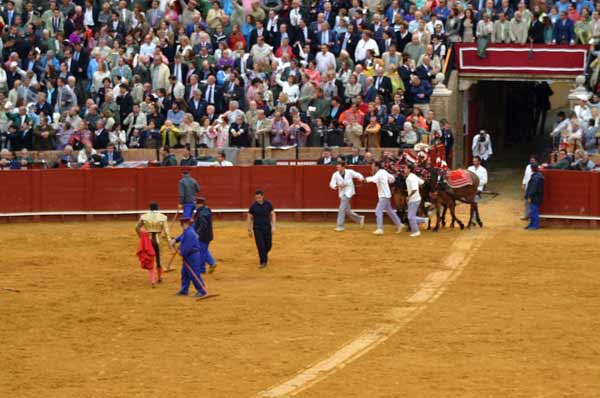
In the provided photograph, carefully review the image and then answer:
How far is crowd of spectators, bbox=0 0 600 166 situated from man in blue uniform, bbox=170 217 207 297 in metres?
9.16

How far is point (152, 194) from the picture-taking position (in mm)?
31984

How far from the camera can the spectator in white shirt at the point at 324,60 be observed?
33812mm

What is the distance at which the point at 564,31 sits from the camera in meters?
34.4

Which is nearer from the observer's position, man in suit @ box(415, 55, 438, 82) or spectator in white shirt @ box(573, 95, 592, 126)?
spectator in white shirt @ box(573, 95, 592, 126)

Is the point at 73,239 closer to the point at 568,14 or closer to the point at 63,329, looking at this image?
the point at 63,329

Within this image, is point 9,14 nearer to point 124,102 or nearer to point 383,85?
point 124,102

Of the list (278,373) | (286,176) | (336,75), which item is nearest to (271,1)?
(336,75)

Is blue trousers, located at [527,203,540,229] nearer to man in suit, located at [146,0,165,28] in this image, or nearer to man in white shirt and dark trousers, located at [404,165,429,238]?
man in white shirt and dark trousers, located at [404,165,429,238]

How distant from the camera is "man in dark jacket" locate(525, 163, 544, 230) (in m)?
29.7

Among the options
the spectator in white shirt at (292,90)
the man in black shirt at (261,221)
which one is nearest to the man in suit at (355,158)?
the spectator in white shirt at (292,90)

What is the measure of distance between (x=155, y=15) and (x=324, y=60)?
5422 millimetres

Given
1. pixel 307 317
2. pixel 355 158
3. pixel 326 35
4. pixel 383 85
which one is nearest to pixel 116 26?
pixel 326 35

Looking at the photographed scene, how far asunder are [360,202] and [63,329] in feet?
36.1

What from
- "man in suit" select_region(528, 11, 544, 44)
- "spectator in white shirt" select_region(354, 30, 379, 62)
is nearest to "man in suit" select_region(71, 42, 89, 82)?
"spectator in white shirt" select_region(354, 30, 379, 62)
